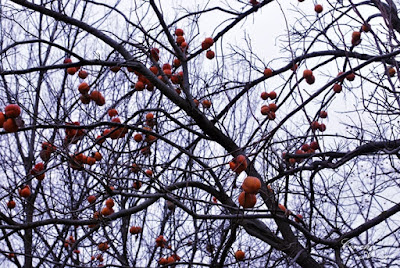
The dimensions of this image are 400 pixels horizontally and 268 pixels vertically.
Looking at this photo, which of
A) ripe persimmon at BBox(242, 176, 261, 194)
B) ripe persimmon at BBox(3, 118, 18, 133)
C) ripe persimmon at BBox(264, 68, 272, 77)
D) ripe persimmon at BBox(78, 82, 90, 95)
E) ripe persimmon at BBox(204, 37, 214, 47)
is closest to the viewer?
ripe persimmon at BBox(242, 176, 261, 194)

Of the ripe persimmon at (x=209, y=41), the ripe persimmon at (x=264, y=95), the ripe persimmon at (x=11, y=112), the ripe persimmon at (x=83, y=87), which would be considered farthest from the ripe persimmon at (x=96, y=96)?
the ripe persimmon at (x=264, y=95)

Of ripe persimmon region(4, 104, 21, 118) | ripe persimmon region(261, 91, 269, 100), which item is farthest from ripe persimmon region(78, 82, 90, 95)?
ripe persimmon region(261, 91, 269, 100)

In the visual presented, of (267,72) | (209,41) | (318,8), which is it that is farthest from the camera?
(267,72)

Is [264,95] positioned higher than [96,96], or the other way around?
[264,95]

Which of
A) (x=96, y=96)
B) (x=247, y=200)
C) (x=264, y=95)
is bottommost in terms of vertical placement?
(x=247, y=200)

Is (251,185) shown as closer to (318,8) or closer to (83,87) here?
(83,87)

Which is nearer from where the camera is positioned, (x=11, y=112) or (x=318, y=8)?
(x=11, y=112)

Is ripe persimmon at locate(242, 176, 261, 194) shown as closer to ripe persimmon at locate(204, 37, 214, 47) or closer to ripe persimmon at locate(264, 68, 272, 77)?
ripe persimmon at locate(204, 37, 214, 47)

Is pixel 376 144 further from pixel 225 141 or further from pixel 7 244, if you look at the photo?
pixel 7 244

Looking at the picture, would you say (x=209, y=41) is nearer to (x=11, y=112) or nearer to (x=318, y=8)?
(x=318, y=8)

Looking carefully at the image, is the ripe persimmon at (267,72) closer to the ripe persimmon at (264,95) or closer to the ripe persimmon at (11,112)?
the ripe persimmon at (264,95)

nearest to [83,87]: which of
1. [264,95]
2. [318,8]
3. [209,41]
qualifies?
[209,41]

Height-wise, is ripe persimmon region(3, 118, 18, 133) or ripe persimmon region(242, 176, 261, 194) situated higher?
ripe persimmon region(3, 118, 18, 133)

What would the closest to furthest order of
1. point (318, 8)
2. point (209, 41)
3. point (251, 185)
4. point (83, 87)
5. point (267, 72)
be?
point (251, 185), point (83, 87), point (209, 41), point (318, 8), point (267, 72)
